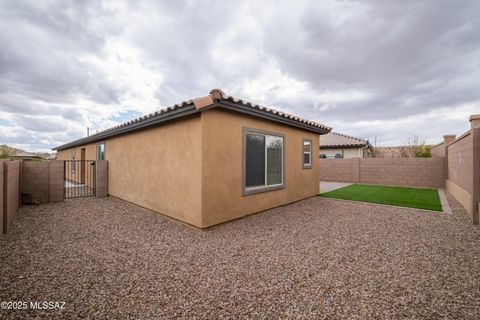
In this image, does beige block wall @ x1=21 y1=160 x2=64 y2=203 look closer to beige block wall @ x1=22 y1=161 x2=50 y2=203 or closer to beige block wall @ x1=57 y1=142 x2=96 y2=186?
beige block wall @ x1=22 y1=161 x2=50 y2=203

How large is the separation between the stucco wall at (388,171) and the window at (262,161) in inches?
381

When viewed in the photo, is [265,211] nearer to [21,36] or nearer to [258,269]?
[258,269]

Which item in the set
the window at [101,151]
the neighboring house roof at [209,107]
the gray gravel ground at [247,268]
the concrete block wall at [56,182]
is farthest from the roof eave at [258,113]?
the window at [101,151]

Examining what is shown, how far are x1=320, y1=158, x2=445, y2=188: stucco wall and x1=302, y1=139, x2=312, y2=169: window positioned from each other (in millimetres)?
7423

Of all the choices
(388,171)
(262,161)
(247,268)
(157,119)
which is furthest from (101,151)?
(388,171)

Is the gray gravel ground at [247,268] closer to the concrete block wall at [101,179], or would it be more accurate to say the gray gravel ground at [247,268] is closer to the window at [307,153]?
the window at [307,153]

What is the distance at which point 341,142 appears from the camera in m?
19.6

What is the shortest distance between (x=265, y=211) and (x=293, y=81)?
30.0ft

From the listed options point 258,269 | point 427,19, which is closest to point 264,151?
point 258,269

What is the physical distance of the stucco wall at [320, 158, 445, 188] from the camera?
11.5 meters

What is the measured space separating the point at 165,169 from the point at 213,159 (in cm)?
180

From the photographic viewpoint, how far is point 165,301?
2.25m

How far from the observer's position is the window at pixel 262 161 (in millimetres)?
5633

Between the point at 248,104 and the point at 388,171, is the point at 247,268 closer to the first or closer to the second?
the point at 248,104
